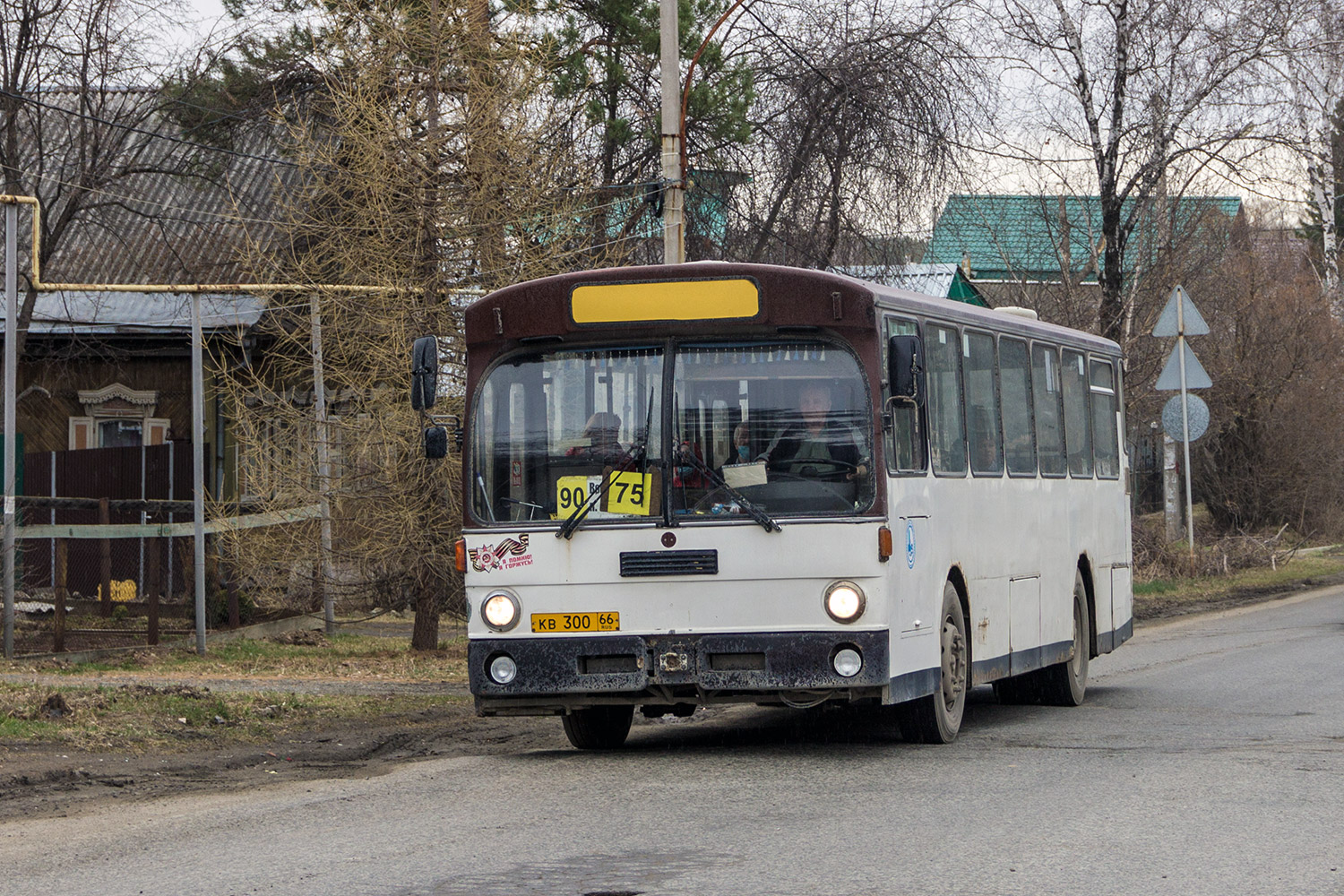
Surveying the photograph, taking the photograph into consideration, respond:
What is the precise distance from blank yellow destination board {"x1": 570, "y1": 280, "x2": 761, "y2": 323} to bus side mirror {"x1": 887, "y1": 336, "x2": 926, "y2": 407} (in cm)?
81

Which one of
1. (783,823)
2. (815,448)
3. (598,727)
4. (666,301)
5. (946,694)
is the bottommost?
(783,823)

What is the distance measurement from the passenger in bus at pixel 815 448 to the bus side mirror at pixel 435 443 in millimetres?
1959

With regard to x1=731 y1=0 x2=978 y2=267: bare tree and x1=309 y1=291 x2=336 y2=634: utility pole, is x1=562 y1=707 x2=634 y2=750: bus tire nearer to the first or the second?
x1=309 y1=291 x2=336 y2=634: utility pole

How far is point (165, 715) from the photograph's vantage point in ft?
39.3

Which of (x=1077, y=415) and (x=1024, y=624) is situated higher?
(x=1077, y=415)

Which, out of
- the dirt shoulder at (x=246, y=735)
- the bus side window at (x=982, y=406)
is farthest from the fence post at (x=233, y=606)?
the bus side window at (x=982, y=406)

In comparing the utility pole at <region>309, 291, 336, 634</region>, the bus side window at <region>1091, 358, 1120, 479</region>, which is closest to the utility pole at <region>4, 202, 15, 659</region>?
the utility pole at <region>309, 291, 336, 634</region>

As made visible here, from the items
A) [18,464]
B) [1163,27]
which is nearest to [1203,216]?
[1163,27]

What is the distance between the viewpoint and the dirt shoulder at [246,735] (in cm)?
972

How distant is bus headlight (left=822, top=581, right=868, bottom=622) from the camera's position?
9.60 m

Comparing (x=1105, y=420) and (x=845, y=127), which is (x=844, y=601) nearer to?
(x=1105, y=420)

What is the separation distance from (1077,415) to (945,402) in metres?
3.37

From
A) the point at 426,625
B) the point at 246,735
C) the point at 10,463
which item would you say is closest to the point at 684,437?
the point at 246,735

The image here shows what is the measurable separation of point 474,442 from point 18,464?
51.2 feet
